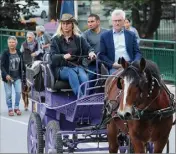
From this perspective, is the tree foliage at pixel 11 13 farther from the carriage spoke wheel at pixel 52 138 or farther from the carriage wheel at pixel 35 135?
the carriage spoke wheel at pixel 52 138

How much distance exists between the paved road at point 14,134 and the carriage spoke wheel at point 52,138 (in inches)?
83.3

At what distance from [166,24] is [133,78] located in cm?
2154

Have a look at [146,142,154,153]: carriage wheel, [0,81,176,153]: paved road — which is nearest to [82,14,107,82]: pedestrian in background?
[146,142,154,153]: carriage wheel

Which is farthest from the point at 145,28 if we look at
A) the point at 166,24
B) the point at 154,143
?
the point at 154,143

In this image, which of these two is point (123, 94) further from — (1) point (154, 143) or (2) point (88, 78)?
(2) point (88, 78)

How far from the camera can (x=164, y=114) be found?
290 inches

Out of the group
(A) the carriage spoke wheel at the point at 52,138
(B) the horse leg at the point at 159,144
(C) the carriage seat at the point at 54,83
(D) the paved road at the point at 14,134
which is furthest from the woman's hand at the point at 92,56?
(D) the paved road at the point at 14,134

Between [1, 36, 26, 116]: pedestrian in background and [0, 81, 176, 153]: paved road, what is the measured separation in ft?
1.38

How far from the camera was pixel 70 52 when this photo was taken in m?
9.21

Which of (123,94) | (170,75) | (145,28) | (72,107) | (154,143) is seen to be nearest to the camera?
(123,94)

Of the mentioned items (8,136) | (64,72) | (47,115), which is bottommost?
(8,136)

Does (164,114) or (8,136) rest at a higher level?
(164,114)

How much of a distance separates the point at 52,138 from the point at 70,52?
121 centimetres

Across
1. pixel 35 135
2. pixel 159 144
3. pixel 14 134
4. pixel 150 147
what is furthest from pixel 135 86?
pixel 14 134
